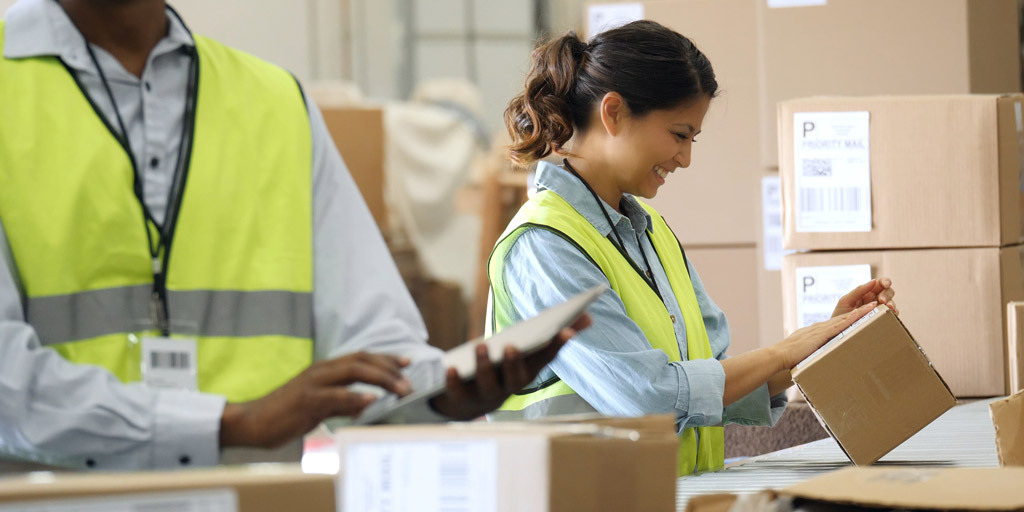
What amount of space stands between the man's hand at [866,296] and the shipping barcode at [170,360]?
1.19m

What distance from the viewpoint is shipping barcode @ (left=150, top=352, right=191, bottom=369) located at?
135 centimetres

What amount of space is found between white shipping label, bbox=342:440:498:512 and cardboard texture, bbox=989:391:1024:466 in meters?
0.87

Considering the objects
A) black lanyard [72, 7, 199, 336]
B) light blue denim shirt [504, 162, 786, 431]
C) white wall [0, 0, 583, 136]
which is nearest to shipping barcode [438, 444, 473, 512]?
black lanyard [72, 7, 199, 336]

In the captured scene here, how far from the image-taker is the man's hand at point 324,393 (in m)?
1.19

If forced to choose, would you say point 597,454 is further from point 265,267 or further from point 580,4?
point 580,4

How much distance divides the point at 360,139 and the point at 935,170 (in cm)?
241

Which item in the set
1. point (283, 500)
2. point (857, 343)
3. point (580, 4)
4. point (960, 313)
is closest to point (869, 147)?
point (960, 313)

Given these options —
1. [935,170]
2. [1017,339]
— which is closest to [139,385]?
[1017,339]

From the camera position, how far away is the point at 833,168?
94.0 inches

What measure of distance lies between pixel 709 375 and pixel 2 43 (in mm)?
1084

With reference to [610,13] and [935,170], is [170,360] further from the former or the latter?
[610,13]

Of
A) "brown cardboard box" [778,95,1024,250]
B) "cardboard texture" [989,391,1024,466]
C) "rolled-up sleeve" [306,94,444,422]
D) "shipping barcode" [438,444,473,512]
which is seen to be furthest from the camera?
"brown cardboard box" [778,95,1024,250]

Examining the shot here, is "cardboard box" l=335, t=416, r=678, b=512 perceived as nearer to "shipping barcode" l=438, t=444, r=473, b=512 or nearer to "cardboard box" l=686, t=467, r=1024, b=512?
"shipping barcode" l=438, t=444, r=473, b=512

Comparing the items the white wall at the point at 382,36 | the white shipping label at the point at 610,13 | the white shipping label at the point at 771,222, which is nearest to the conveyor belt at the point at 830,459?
the white shipping label at the point at 771,222
